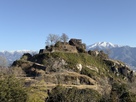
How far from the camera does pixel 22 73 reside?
165625mm

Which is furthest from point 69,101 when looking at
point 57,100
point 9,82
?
point 9,82

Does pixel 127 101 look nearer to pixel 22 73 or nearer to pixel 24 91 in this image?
pixel 24 91

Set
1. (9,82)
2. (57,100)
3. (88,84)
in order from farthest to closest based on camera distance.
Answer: (88,84) → (57,100) → (9,82)

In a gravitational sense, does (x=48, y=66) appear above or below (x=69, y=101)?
above

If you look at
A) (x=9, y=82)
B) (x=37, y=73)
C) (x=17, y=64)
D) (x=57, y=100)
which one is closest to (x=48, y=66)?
(x=37, y=73)

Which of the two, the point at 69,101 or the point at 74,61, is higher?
the point at 74,61

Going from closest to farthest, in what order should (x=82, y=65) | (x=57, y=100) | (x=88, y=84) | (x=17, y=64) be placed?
(x=57, y=100) → (x=88, y=84) → (x=17, y=64) → (x=82, y=65)

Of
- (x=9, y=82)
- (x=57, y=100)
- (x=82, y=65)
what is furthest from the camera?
(x=82, y=65)

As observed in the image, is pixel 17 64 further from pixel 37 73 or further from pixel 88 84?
pixel 88 84

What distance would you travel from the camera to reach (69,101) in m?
67.9

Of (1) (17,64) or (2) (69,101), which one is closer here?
(2) (69,101)

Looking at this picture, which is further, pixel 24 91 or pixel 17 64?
pixel 17 64

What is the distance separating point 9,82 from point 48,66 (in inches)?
4314

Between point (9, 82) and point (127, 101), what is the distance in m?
31.4
